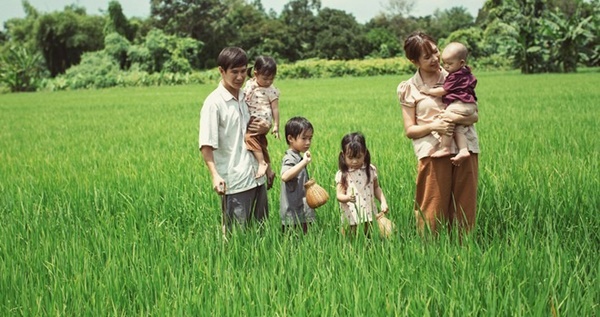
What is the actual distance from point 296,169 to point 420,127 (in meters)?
0.56

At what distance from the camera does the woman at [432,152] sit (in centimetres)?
274

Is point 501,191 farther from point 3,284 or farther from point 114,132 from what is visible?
point 114,132

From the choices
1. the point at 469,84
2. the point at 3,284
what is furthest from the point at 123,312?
the point at 469,84

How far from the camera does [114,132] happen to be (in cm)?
941

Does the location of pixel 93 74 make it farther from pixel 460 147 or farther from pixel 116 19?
pixel 460 147

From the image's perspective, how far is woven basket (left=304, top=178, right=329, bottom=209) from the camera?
266cm

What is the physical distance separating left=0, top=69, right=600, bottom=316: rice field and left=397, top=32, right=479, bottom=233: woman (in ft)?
0.46

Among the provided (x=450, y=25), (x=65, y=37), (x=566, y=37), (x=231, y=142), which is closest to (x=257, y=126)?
(x=231, y=142)

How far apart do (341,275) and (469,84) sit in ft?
3.28

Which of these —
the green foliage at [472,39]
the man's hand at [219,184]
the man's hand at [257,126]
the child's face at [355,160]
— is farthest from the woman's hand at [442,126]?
the green foliage at [472,39]

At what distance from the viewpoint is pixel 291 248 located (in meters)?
2.62

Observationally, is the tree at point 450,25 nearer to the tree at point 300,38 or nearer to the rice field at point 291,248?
the tree at point 300,38

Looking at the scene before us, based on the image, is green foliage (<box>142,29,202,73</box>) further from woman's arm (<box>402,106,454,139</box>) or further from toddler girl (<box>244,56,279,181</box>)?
woman's arm (<box>402,106,454,139</box>)

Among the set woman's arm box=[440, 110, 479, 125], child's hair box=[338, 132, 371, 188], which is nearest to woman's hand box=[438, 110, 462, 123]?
woman's arm box=[440, 110, 479, 125]
